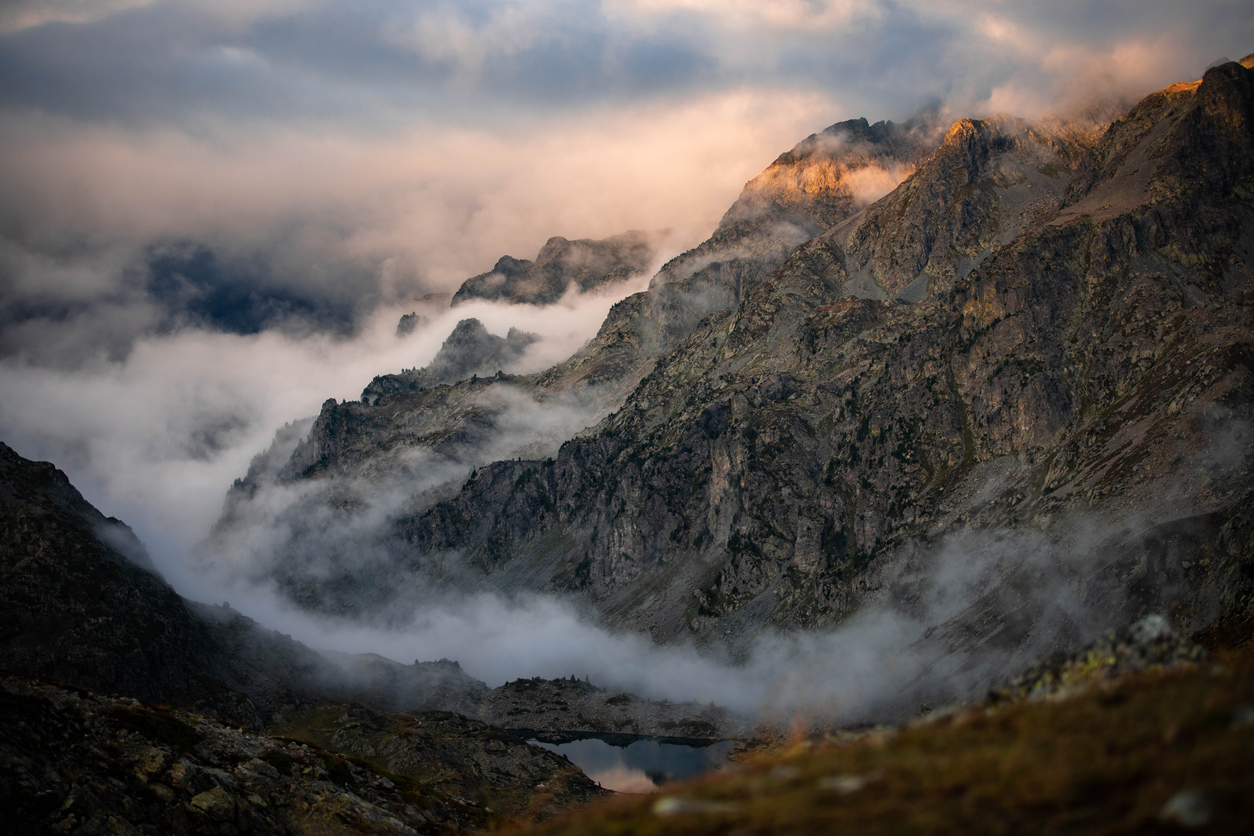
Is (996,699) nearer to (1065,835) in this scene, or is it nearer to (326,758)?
(1065,835)

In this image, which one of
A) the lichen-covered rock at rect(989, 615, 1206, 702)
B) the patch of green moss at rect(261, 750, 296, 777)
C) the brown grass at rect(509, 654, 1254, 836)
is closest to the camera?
the brown grass at rect(509, 654, 1254, 836)

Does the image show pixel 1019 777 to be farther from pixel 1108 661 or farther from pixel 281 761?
pixel 281 761

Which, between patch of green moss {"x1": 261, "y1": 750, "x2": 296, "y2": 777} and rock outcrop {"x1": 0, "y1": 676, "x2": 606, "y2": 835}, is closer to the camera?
rock outcrop {"x1": 0, "y1": 676, "x2": 606, "y2": 835}

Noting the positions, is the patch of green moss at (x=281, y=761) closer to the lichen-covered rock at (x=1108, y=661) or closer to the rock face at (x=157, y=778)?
the rock face at (x=157, y=778)

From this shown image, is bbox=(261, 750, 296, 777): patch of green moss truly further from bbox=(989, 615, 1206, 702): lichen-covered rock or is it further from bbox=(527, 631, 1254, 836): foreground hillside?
bbox=(989, 615, 1206, 702): lichen-covered rock

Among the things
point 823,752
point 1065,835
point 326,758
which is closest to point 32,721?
point 326,758

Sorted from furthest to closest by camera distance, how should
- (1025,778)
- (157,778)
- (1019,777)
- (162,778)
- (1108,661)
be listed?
(162,778) → (157,778) → (1108,661) → (1019,777) → (1025,778)

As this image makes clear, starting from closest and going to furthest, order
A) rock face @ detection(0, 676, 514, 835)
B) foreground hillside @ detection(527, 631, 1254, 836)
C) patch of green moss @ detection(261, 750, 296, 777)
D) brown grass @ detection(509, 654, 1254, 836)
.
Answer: foreground hillside @ detection(527, 631, 1254, 836), brown grass @ detection(509, 654, 1254, 836), rock face @ detection(0, 676, 514, 835), patch of green moss @ detection(261, 750, 296, 777)

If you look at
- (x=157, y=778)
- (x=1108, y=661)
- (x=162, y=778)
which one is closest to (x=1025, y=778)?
(x=1108, y=661)

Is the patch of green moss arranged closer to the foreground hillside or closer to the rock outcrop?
the rock outcrop

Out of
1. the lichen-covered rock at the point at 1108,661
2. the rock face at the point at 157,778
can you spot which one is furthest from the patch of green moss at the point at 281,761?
the lichen-covered rock at the point at 1108,661

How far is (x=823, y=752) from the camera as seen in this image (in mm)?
22156

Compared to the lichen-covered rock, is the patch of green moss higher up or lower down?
lower down

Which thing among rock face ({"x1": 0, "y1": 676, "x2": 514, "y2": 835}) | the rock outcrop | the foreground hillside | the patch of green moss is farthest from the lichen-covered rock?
the patch of green moss
